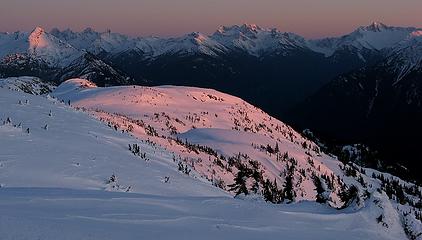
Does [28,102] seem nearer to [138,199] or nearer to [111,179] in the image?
[111,179]

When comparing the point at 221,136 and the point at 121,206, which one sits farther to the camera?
the point at 221,136

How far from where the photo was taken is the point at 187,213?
12.1 metres

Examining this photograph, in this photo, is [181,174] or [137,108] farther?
[137,108]

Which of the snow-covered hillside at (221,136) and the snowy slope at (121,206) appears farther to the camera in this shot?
the snow-covered hillside at (221,136)

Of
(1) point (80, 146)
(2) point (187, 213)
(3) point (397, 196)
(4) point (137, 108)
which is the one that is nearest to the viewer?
(2) point (187, 213)

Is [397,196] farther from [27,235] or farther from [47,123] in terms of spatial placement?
[27,235]

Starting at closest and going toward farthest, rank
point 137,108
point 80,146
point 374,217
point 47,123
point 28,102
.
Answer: point 374,217, point 80,146, point 47,123, point 28,102, point 137,108

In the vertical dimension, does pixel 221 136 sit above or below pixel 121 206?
below

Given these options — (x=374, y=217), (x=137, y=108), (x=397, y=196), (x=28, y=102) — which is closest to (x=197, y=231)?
(x=374, y=217)

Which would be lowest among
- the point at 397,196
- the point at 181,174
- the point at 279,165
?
the point at 397,196

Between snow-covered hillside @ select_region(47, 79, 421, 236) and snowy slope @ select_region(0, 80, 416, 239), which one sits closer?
snowy slope @ select_region(0, 80, 416, 239)

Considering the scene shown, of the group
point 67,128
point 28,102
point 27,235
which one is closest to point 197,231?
point 27,235

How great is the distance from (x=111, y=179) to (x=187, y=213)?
682cm

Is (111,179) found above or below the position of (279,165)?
above
